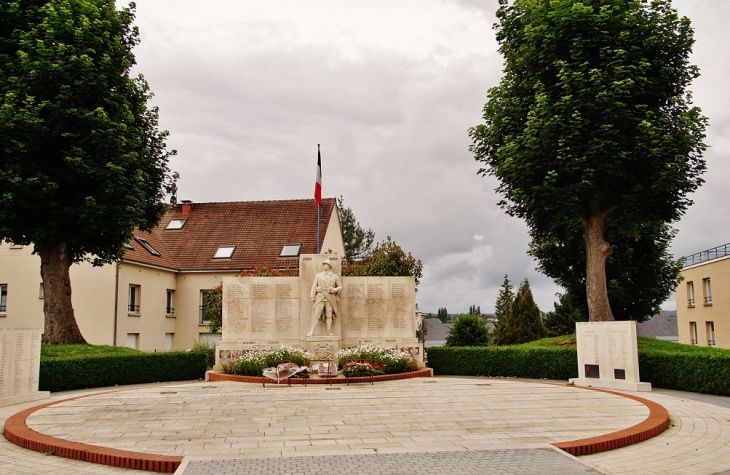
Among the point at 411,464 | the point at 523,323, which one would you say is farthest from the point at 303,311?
the point at 523,323

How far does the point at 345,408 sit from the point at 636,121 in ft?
48.0

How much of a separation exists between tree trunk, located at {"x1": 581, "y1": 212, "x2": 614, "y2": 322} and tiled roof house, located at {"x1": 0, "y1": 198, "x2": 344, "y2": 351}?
1245 centimetres

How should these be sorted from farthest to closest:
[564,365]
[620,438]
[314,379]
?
[564,365]
[314,379]
[620,438]

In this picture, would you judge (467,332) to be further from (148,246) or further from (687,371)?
(148,246)

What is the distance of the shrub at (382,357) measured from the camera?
1883cm

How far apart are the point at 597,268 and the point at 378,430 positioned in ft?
48.1

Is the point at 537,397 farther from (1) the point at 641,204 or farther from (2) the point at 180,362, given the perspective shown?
(2) the point at 180,362

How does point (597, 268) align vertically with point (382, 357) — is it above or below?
above

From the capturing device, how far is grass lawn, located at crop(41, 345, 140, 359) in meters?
19.7

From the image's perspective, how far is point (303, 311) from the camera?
70.4 ft

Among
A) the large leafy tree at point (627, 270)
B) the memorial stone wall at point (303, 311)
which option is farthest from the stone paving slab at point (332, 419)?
the large leafy tree at point (627, 270)

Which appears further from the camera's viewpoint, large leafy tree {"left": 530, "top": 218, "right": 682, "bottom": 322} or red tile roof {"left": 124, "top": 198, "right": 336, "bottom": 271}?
red tile roof {"left": 124, "top": 198, "right": 336, "bottom": 271}

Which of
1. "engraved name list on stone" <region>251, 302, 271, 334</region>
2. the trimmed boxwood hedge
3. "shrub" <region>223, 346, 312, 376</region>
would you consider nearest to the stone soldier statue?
"shrub" <region>223, 346, 312, 376</region>

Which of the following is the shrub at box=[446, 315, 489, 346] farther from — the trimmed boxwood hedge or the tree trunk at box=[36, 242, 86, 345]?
the tree trunk at box=[36, 242, 86, 345]
